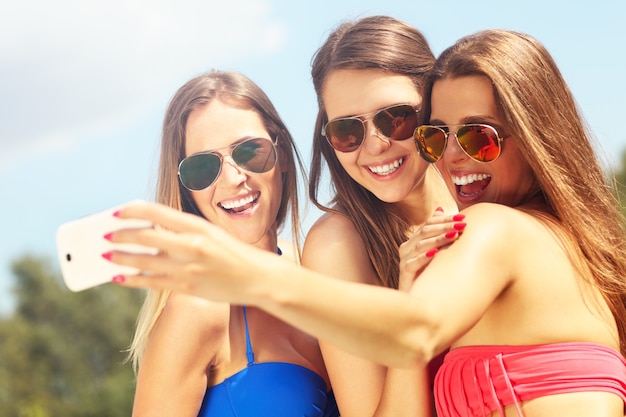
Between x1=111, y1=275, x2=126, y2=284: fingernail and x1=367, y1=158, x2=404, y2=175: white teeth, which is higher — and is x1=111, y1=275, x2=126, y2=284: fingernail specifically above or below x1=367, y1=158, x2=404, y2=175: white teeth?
above

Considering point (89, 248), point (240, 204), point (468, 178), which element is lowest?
point (240, 204)

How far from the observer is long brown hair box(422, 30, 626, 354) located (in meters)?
3.90

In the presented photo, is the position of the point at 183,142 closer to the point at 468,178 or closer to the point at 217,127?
the point at 217,127

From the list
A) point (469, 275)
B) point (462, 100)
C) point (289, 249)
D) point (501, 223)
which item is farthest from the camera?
point (289, 249)

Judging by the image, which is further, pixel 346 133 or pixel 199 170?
pixel 199 170

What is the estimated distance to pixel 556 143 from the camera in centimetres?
399

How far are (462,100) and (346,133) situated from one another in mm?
872

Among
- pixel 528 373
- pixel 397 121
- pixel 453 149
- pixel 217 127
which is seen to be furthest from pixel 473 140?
pixel 217 127

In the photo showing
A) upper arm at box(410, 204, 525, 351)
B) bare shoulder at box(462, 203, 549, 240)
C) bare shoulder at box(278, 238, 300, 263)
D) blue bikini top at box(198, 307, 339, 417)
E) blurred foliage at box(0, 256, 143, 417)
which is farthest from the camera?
blurred foliage at box(0, 256, 143, 417)

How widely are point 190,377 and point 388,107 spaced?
1739 millimetres

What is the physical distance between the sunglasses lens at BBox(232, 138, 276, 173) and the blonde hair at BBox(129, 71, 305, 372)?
0.76 ft

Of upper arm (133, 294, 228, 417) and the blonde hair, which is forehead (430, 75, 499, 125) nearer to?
the blonde hair

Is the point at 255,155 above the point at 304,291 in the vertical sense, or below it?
below

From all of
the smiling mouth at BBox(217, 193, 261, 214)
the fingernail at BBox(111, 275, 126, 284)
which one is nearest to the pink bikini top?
the fingernail at BBox(111, 275, 126, 284)
